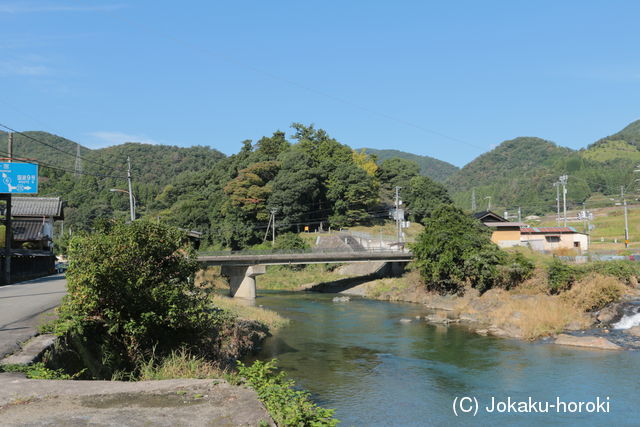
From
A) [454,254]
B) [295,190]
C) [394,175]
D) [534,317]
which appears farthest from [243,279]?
[394,175]

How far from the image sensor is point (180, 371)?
1531 cm

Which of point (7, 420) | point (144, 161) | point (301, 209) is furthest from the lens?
point (144, 161)

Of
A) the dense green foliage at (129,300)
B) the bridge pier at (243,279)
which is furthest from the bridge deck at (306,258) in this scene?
the dense green foliage at (129,300)

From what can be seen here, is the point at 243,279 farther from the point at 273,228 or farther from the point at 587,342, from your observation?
the point at 587,342

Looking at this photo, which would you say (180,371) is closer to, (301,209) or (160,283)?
(160,283)

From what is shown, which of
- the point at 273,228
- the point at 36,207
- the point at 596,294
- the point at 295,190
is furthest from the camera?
the point at 295,190

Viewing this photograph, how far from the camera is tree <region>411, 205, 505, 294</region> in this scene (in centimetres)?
4880

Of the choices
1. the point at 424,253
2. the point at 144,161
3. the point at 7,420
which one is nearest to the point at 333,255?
the point at 424,253

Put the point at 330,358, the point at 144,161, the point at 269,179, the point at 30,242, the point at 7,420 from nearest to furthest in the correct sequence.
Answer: the point at 7,420, the point at 330,358, the point at 30,242, the point at 269,179, the point at 144,161

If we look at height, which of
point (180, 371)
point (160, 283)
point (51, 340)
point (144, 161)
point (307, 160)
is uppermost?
point (144, 161)

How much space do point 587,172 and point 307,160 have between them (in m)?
118

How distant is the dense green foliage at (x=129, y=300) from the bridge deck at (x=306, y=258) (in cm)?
4298

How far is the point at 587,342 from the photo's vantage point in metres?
29.2

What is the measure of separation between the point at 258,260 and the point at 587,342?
40.4 metres
